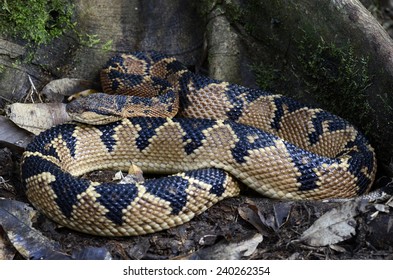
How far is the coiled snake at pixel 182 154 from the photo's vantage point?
523 cm

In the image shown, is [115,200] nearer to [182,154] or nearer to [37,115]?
[182,154]

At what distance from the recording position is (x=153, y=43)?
25.0 ft

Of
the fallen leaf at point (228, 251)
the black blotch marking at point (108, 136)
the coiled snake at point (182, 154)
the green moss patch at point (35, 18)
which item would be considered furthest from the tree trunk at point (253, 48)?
the fallen leaf at point (228, 251)

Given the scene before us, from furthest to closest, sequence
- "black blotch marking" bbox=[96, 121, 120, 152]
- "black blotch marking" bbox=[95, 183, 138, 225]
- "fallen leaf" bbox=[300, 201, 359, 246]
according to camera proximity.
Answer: "black blotch marking" bbox=[96, 121, 120, 152], "black blotch marking" bbox=[95, 183, 138, 225], "fallen leaf" bbox=[300, 201, 359, 246]

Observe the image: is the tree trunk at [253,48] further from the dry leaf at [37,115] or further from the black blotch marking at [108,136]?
the black blotch marking at [108,136]

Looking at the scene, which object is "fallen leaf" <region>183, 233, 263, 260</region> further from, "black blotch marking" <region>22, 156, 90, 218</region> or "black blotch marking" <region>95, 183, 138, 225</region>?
"black blotch marking" <region>22, 156, 90, 218</region>

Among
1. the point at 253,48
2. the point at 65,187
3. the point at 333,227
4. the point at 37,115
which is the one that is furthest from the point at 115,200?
the point at 253,48

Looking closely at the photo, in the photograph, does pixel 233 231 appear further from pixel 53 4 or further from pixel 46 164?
pixel 53 4

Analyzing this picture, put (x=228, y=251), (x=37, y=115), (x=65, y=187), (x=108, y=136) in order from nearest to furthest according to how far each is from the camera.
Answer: (x=228, y=251), (x=65, y=187), (x=108, y=136), (x=37, y=115)

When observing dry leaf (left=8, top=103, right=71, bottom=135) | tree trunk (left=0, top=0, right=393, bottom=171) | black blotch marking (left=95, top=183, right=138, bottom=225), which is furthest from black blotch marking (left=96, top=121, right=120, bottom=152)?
tree trunk (left=0, top=0, right=393, bottom=171)

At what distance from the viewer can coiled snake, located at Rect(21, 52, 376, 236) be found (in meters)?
5.23

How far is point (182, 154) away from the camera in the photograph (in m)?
6.13

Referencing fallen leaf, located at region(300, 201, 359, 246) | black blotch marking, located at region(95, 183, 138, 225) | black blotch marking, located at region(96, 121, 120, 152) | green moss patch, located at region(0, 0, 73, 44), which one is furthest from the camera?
green moss patch, located at region(0, 0, 73, 44)

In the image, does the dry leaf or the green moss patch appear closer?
the dry leaf
